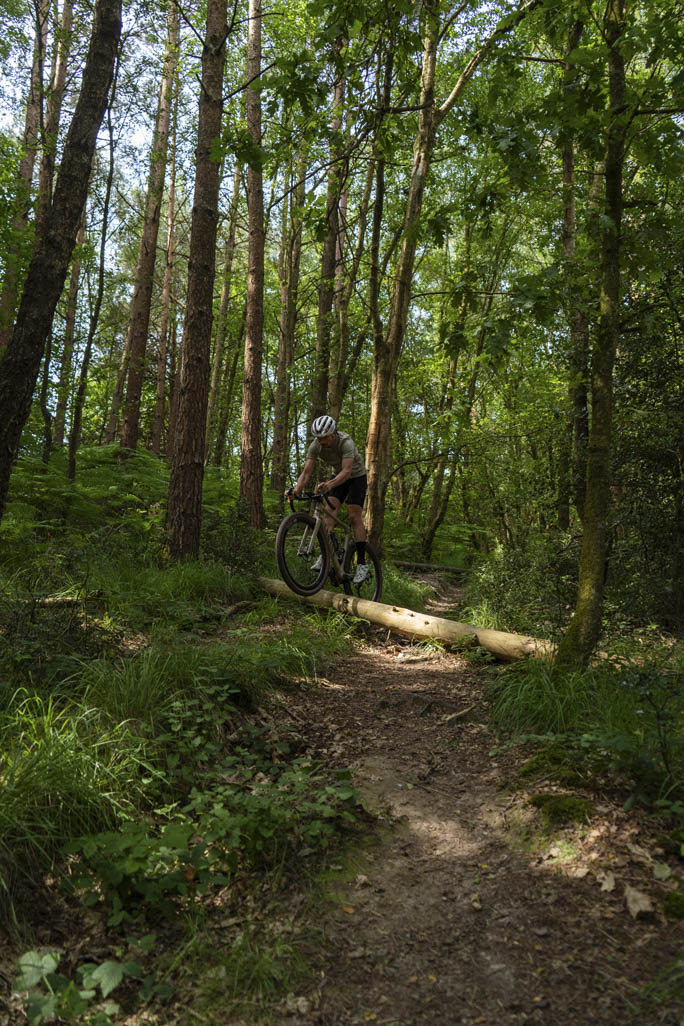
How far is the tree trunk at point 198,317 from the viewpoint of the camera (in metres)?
7.66

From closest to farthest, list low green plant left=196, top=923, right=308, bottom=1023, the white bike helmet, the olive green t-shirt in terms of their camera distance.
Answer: low green plant left=196, top=923, right=308, bottom=1023 → the white bike helmet → the olive green t-shirt

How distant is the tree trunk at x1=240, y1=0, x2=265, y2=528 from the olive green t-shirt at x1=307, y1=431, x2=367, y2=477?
397 centimetres

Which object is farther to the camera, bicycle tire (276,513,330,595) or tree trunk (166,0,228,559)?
tree trunk (166,0,228,559)

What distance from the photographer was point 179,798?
121 inches

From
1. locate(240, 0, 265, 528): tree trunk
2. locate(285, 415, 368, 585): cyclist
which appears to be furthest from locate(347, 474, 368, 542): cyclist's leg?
locate(240, 0, 265, 528): tree trunk

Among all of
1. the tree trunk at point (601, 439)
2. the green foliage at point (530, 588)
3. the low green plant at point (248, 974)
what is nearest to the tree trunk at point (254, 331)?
the green foliage at point (530, 588)

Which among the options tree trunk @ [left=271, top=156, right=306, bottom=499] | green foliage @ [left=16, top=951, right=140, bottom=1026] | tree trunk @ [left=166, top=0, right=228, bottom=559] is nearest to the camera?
green foliage @ [left=16, top=951, right=140, bottom=1026]

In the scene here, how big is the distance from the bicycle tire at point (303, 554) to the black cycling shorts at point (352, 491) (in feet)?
2.00

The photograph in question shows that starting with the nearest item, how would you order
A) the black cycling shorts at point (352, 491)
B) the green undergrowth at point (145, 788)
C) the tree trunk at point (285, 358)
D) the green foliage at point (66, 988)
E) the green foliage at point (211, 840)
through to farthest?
the green foliage at point (66, 988) < the green undergrowth at point (145, 788) < the green foliage at point (211, 840) < the black cycling shorts at point (352, 491) < the tree trunk at point (285, 358)

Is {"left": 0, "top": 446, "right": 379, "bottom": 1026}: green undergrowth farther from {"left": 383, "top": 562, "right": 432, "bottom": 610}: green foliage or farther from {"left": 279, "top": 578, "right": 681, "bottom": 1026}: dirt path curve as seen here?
{"left": 383, "top": 562, "right": 432, "bottom": 610}: green foliage

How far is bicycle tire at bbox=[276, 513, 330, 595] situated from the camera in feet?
22.6

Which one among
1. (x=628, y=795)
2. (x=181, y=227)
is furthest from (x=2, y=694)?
(x=181, y=227)

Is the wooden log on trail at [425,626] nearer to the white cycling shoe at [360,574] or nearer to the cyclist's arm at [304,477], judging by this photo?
the white cycling shoe at [360,574]

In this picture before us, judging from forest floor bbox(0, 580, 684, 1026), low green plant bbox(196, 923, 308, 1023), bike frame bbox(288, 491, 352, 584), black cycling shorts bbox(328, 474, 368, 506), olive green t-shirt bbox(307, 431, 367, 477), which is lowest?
low green plant bbox(196, 923, 308, 1023)
